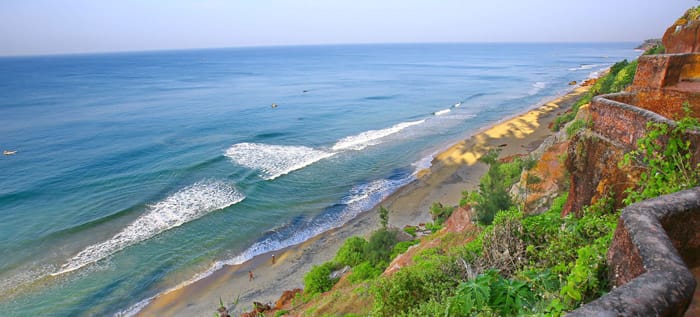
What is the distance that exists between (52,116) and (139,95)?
18.6 meters

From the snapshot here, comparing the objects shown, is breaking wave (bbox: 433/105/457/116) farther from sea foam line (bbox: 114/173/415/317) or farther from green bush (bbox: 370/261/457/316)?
green bush (bbox: 370/261/457/316)

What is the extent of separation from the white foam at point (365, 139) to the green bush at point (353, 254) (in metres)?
19.7

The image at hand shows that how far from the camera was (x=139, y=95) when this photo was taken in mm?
69438

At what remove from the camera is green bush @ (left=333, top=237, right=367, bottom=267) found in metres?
17.8

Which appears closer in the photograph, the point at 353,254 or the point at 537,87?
the point at 353,254

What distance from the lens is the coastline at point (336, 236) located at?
18.1 metres

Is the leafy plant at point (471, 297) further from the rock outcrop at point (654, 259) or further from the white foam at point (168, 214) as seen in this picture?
the white foam at point (168, 214)

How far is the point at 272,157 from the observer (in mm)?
35531

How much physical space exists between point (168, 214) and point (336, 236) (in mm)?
11068

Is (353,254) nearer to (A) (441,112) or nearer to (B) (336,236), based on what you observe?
(B) (336,236)

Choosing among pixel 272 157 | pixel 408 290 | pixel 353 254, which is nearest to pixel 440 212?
pixel 353 254

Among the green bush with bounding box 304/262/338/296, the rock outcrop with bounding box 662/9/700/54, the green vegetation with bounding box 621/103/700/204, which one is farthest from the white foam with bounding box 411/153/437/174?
the green vegetation with bounding box 621/103/700/204

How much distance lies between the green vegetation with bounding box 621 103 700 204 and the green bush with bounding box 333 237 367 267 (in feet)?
41.2

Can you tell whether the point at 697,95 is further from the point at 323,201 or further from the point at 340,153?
the point at 340,153
